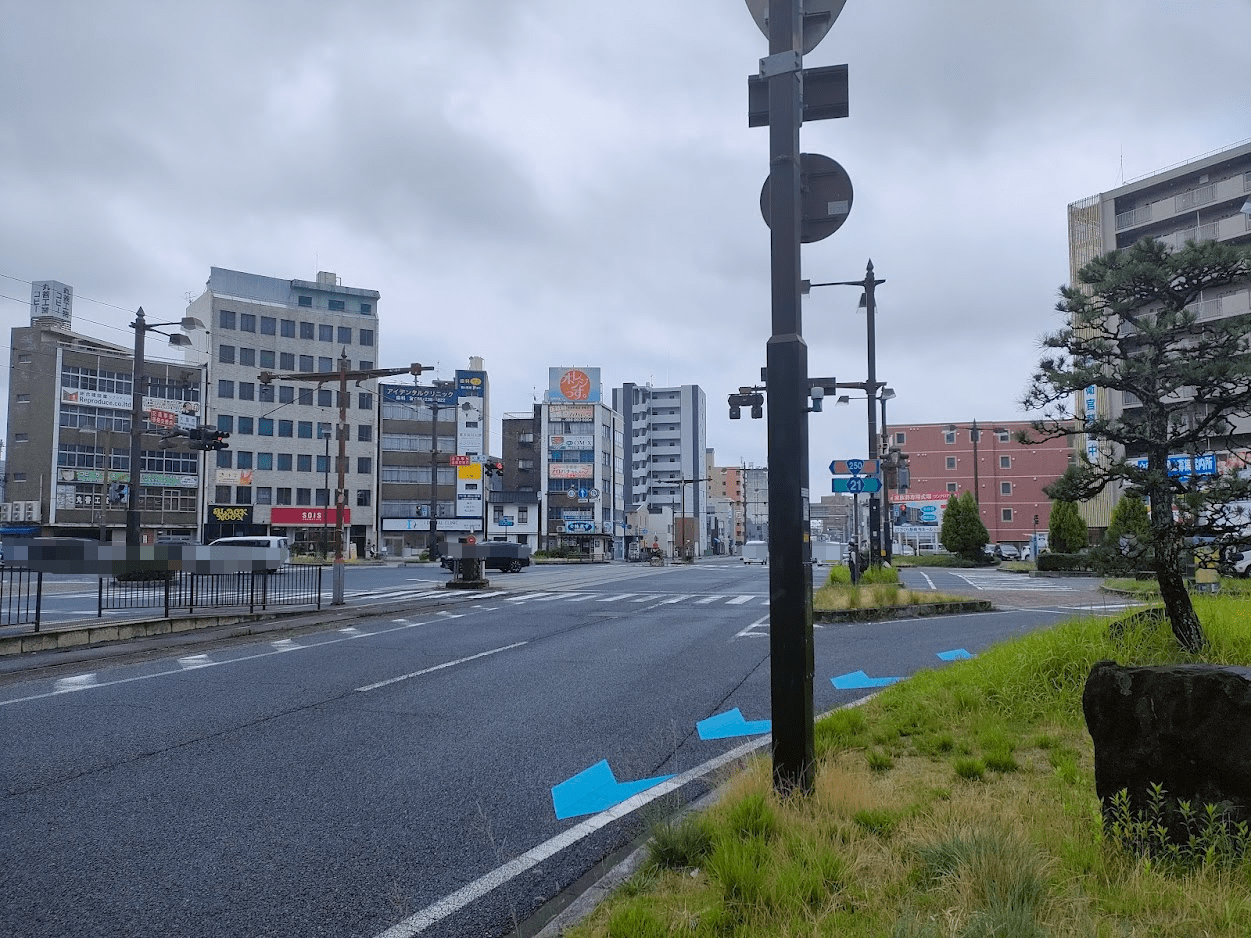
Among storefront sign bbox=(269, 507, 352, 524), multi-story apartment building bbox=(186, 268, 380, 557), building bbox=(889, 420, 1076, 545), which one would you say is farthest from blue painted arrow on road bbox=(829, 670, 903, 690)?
building bbox=(889, 420, 1076, 545)

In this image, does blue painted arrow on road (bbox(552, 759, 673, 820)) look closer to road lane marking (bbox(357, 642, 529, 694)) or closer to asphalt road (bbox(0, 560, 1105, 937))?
asphalt road (bbox(0, 560, 1105, 937))

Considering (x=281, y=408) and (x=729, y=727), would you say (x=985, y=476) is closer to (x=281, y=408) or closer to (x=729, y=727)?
(x=281, y=408)

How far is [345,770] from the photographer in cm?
588

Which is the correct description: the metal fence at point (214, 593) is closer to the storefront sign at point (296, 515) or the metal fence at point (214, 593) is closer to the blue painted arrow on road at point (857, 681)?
the blue painted arrow on road at point (857, 681)

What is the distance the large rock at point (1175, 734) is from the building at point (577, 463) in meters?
83.0

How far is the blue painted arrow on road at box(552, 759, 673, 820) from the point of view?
5066mm

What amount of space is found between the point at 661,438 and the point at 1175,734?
120457mm

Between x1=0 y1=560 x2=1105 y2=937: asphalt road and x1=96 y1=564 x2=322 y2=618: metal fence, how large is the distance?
5773 millimetres

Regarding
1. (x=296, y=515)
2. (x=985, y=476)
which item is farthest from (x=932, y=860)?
(x=985, y=476)

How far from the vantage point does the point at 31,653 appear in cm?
1249

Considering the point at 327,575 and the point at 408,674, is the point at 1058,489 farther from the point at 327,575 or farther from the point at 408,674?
the point at 327,575

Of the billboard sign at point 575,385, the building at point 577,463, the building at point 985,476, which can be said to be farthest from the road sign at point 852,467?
the billboard sign at point 575,385

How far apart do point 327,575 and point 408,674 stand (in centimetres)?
2961

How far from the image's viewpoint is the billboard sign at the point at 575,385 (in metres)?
93.1
